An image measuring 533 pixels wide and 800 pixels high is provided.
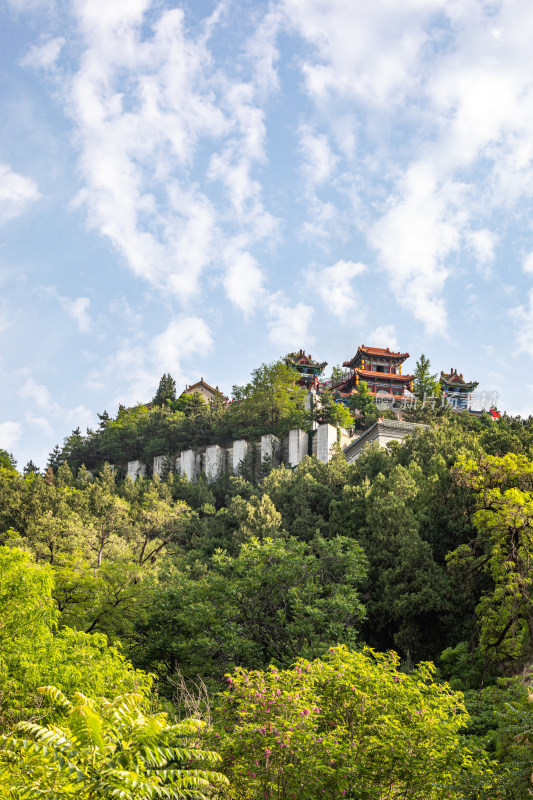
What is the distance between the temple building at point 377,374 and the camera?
62944 mm

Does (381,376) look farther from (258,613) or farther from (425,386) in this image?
(258,613)

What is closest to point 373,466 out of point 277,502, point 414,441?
point 414,441

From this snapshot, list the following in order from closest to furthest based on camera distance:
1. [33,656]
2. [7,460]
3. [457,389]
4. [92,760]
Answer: [92,760] < [33,656] < [7,460] < [457,389]

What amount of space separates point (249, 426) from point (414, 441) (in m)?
18.0

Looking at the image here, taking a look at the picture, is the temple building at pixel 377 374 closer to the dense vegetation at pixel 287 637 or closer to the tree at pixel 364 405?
the tree at pixel 364 405

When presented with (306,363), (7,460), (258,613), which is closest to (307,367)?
(306,363)

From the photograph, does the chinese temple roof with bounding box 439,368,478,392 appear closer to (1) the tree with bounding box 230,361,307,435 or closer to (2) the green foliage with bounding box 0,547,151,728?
(1) the tree with bounding box 230,361,307,435

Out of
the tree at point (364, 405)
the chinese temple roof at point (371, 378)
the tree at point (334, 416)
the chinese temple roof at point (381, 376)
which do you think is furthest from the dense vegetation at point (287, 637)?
the chinese temple roof at point (381, 376)

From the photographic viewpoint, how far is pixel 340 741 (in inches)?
383

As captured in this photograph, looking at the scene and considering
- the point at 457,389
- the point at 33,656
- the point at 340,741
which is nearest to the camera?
the point at 340,741

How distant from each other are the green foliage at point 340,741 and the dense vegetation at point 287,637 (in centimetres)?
3

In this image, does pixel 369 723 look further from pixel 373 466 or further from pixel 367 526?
pixel 373 466

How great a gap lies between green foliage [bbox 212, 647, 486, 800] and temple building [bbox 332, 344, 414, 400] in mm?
50466

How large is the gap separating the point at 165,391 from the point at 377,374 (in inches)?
723
